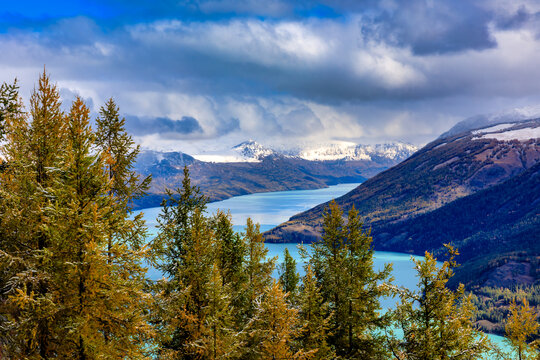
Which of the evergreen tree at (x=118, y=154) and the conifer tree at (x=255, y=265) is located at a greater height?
the evergreen tree at (x=118, y=154)

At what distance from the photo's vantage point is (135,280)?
39.6 ft

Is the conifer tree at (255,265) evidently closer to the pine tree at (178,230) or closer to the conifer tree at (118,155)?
the pine tree at (178,230)

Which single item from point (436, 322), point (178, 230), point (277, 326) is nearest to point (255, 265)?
point (178, 230)

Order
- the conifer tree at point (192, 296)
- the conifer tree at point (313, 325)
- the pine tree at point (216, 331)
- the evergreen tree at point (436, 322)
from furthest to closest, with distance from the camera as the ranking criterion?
the conifer tree at point (313, 325), the pine tree at point (216, 331), the conifer tree at point (192, 296), the evergreen tree at point (436, 322)

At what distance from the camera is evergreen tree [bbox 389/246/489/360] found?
53.9 ft

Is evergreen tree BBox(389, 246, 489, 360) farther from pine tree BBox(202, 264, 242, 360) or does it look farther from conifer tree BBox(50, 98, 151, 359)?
conifer tree BBox(50, 98, 151, 359)

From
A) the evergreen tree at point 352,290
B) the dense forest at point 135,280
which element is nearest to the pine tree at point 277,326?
the dense forest at point 135,280

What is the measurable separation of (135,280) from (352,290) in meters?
14.6

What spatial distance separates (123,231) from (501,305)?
193 meters

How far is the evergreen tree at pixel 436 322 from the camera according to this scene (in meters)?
Answer: 16.4

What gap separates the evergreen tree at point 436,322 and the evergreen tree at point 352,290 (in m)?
3.90

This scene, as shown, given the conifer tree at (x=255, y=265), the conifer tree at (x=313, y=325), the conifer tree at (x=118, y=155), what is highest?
the conifer tree at (x=118, y=155)

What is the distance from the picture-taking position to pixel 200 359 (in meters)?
18.6

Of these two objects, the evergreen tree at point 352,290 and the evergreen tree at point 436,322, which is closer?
the evergreen tree at point 436,322
